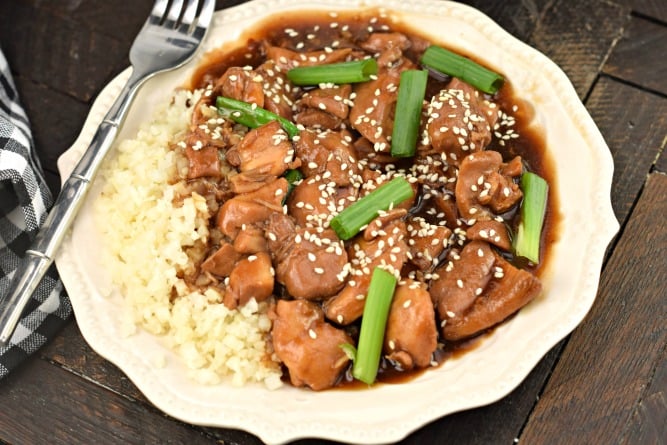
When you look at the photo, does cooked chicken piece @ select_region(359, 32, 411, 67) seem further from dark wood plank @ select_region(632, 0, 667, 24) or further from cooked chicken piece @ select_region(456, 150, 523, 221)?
dark wood plank @ select_region(632, 0, 667, 24)

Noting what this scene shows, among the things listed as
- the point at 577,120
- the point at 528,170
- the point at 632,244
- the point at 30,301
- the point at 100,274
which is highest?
the point at 577,120

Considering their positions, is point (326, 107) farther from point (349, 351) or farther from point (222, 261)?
point (349, 351)

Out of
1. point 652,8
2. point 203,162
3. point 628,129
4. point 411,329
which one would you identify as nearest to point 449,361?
point 411,329

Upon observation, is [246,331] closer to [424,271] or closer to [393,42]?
[424,271]

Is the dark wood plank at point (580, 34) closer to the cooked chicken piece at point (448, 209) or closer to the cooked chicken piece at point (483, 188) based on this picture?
the cooked chicken piece at point (483, 188)

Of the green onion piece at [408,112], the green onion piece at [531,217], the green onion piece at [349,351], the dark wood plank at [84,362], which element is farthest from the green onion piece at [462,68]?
the dark wood plank at [84,362]

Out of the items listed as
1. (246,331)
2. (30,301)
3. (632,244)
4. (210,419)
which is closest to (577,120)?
(632,244)

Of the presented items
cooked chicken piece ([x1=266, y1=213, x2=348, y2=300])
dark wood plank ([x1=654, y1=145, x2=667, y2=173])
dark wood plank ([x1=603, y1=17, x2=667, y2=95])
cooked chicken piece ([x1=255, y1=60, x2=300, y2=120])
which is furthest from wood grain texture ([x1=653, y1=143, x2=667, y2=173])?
cooked chicken piece ([x1=255, y1=60, x2=300, y2=120])
